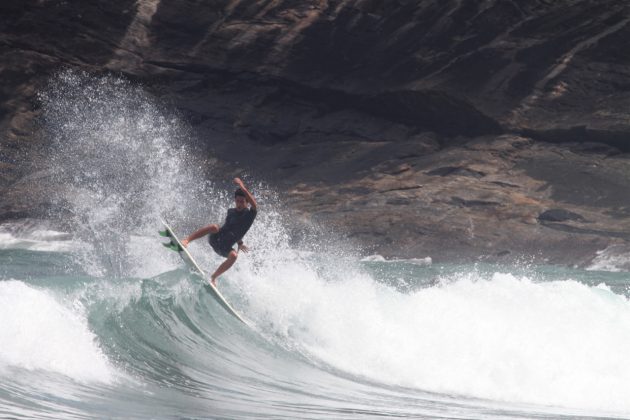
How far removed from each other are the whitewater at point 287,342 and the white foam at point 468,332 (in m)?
0.03

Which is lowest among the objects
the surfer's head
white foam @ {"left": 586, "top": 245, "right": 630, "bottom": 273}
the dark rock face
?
white foam @ {"left": 586, "top": 245, "right": 630, "bottom": 273}

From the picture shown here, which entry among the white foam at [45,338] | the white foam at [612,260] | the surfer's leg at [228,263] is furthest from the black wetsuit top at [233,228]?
the white foam at [612,260]

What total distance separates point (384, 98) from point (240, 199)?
22.7 meters

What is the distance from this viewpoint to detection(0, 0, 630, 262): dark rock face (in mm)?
A: 29484

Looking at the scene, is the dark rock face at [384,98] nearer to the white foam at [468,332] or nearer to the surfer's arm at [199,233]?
the white foam at [468,332]

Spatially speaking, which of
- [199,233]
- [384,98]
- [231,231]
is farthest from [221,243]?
[384,98]

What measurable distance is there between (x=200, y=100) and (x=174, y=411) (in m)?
27.2

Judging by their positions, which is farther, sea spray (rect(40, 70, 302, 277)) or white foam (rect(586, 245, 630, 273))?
sea spray (rect(40, 70, 302, 277))

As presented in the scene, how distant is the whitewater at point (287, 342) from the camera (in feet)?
29.2

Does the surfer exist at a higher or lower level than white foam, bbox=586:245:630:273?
higher

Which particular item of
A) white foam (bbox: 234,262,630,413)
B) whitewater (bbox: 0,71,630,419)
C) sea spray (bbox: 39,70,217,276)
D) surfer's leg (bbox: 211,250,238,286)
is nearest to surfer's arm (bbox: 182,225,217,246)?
surfer's leg (bbox: 211,250,238,286)

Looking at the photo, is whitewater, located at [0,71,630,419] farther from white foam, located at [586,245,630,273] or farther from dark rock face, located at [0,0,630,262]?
dark rock face, located at [0,0,630,262]

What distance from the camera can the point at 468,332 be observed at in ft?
41.5

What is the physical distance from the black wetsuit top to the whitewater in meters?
0.67
